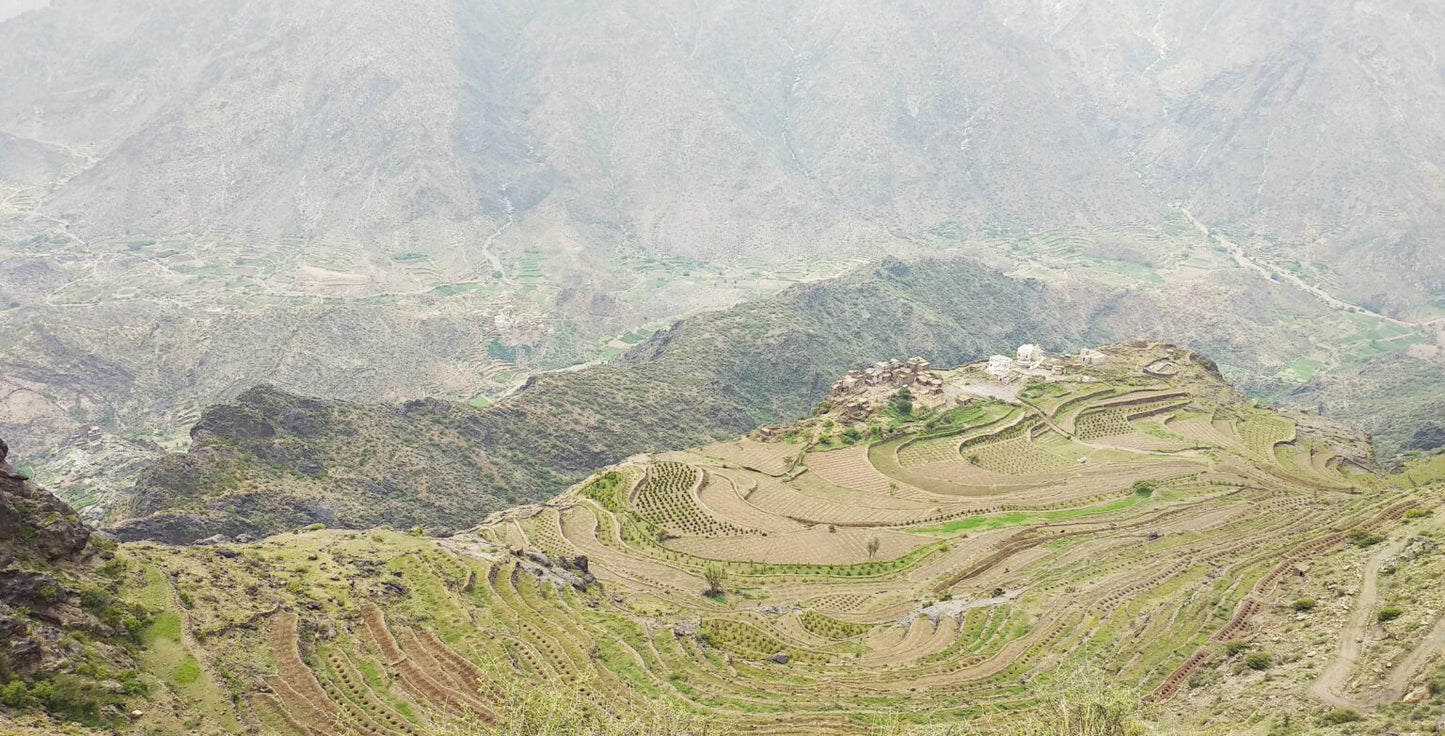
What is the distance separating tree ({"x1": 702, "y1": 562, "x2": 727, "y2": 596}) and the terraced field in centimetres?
42

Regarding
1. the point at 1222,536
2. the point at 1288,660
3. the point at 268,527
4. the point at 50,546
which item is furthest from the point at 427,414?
the point at 1288,660

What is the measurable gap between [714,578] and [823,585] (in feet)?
36.2

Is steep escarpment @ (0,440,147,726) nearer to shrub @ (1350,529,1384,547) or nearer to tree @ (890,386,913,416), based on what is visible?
shrub @ (1350,529,1384,547)

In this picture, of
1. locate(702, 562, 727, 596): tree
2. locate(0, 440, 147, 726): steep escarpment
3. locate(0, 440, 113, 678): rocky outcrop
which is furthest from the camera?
locate(702, 562, 727, 596): tree

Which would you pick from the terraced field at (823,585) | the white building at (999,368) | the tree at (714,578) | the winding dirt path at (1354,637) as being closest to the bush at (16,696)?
A: the terraced field at (823,585)

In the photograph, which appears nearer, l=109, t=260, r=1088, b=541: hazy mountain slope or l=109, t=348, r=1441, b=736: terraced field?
l=109, t=348, r=1441, b=736: terraced field

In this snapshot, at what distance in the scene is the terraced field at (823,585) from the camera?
52438 mm

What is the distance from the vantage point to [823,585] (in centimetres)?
8500

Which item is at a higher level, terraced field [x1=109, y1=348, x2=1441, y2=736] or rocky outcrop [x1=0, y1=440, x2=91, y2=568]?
rocky outcrop [x1=0, y1=440, x2=91, y2=568]

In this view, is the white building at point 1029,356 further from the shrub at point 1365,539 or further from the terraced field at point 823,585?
the shrub at point 1365,539

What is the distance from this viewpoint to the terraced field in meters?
52.4

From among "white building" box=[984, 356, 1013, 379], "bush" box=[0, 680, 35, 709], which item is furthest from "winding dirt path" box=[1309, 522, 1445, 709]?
"white building" box=[984, 356, 1013, 379]

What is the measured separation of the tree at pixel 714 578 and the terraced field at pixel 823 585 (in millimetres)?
424

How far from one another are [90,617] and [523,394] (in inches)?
5262
